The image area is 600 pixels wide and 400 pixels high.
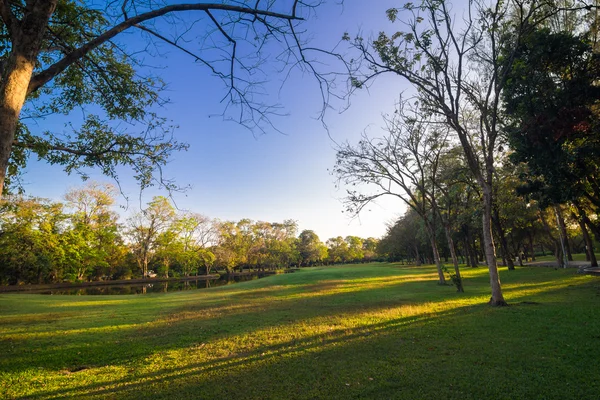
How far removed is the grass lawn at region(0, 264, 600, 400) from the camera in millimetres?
4168

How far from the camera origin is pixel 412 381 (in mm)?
4309

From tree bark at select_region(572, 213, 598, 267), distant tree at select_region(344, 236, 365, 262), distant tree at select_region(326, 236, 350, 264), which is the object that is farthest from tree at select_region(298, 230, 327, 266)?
tree bark at select_region(572, 213, 598, 267)

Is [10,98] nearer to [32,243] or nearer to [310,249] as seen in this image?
[32,243]

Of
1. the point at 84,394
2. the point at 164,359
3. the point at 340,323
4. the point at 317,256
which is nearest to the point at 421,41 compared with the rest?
the point at 340,323

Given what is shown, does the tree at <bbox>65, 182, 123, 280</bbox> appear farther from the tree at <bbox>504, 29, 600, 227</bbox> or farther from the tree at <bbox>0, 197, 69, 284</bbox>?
the tree at <bbox>504, 29, 600, 227</bbox>

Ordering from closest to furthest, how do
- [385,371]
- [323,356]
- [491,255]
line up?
[385,371]
[323,356]
[491,255]

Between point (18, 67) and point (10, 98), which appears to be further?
point (18, 67)

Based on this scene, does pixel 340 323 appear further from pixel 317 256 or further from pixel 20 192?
pixel 317 256

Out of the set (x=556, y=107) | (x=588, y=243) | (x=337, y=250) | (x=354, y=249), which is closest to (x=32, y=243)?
(x=556, y=107)

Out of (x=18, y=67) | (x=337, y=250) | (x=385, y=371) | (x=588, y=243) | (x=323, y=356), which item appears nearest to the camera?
(x=18, y=67)

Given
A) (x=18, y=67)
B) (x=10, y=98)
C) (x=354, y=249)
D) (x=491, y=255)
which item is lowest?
(x=354, y=249)

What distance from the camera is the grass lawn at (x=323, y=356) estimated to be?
13.7 ft

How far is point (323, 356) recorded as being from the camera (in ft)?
18.5

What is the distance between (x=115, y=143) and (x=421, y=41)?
37.7 feet
